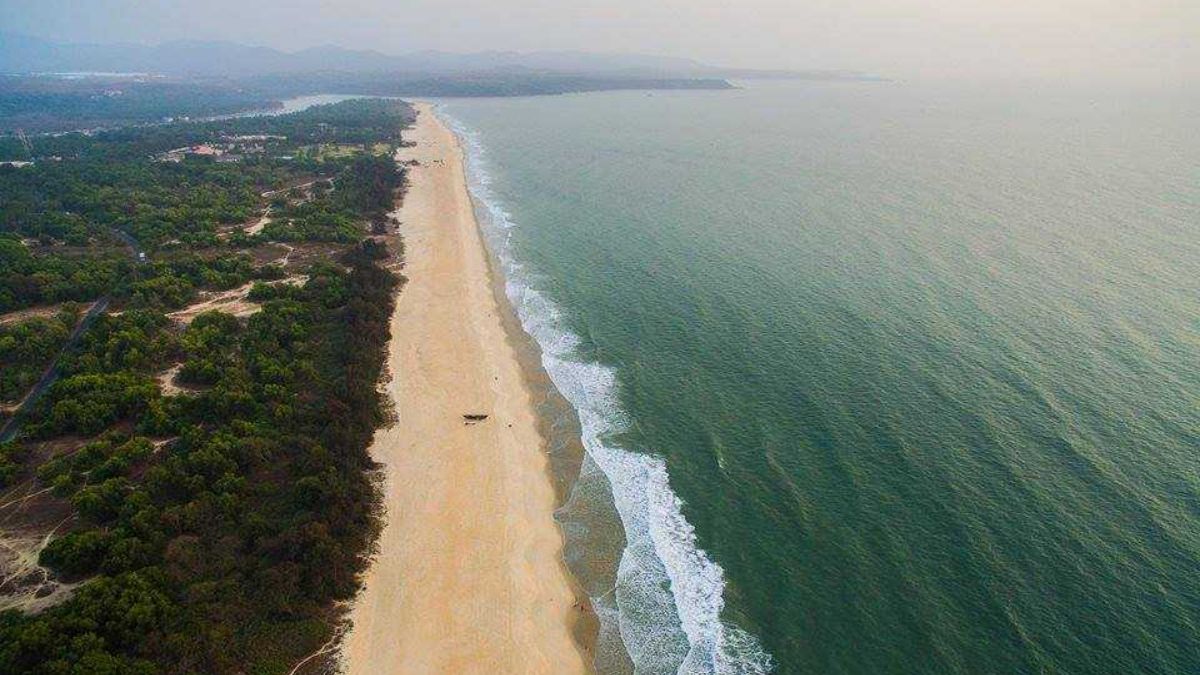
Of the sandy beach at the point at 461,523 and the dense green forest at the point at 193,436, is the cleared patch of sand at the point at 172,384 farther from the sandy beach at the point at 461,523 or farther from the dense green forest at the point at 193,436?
the sandy beach at the point at 461,523

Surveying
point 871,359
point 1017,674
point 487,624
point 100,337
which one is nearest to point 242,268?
point 100,337

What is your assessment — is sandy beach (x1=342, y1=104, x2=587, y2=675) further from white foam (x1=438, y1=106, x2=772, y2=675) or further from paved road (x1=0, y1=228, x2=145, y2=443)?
paved road (x1=0, y1=228, x2=145, y2=443)

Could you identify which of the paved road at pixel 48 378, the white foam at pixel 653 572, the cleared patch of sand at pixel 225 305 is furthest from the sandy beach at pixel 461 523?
the paved road at pixel 48 378

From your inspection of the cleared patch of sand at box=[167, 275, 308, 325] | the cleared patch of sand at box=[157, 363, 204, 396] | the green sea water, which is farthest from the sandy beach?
the cleared patch of sand at box=[157, 363, 204, 396]

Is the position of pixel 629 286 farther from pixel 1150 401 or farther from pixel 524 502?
pixel 1150 401

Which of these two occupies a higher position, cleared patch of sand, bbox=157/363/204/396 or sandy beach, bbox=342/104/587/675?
cleared patch of sand, bbox=157/363/204/396
